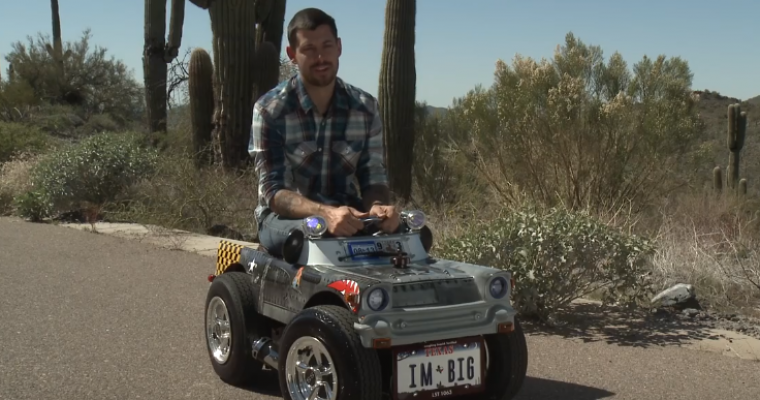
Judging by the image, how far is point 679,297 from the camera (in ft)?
22.2

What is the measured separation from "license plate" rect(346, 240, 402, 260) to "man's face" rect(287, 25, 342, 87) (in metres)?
0.95

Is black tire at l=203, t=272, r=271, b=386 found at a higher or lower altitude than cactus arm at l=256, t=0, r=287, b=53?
lower

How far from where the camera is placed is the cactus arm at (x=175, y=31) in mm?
Answer: 20828

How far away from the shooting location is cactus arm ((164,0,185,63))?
20.8m

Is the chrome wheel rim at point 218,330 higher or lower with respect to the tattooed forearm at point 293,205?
lower

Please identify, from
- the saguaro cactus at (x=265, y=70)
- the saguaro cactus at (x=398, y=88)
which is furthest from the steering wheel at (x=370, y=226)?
the saguaro cactus at (x=265, y=70)

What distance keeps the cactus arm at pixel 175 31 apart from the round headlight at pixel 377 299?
17509 mm

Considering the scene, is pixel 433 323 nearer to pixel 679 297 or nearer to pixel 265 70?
pixel 679 297

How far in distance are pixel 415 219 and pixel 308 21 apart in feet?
3.97

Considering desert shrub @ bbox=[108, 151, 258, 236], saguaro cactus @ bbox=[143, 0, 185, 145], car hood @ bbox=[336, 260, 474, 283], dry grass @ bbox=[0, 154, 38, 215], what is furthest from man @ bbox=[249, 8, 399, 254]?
saguaro cactus @ bbox=[143, 0, 185, 145]

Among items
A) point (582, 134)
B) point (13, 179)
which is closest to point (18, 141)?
point (13, 179)

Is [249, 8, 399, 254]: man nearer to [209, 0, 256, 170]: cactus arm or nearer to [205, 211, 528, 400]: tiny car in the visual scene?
[205, 211, 528, 400]: tiny car

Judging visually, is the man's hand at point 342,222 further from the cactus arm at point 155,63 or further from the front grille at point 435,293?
the cactus arm at point 155,63

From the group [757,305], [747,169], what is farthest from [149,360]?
[747,169]
